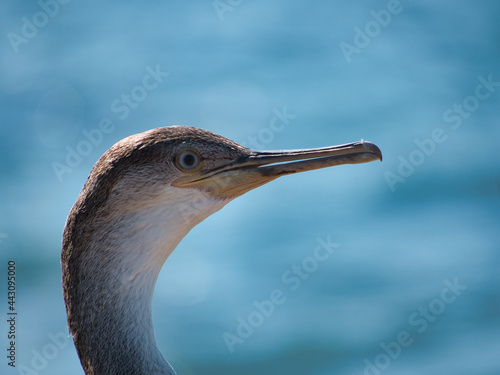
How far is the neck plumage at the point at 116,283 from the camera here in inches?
105

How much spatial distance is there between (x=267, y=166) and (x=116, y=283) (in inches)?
29.5

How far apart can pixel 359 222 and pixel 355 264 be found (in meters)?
0.56

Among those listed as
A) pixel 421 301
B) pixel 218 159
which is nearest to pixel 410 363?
pixel 421 301
